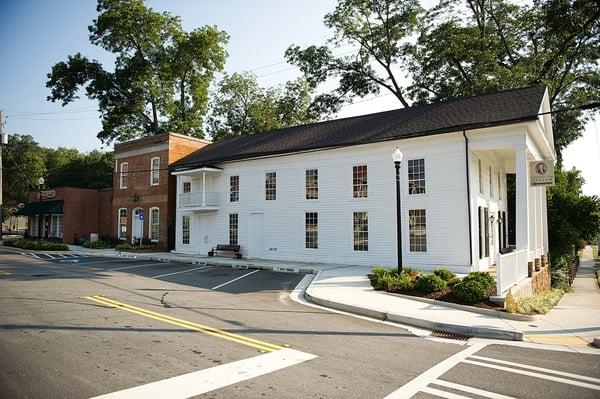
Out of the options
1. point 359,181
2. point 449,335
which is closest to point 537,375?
point 449,335

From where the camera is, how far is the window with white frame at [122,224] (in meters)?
33.3

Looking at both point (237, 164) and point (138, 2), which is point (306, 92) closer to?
point (138, 2)

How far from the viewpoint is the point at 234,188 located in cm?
2614

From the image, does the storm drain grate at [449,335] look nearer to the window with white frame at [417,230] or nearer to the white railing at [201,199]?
the window with white frame at [417,230]

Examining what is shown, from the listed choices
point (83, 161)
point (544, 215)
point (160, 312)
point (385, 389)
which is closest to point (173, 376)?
point (385, 389)

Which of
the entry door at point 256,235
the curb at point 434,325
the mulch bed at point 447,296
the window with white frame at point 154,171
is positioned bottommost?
the curb at point 434,325

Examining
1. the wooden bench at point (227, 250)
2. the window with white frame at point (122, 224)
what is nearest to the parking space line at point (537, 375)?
the wooden bench at point (227, 250)

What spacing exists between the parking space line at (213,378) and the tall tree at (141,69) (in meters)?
41.3

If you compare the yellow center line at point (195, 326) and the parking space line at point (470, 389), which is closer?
the parking space line at point (470, 389)

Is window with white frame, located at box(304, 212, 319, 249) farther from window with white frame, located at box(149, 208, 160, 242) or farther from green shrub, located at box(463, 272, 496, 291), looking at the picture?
window with white frame, located at box(149, 208, 160, 242)

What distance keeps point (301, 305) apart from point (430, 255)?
349 inches

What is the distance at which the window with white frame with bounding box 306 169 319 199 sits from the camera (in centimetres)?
2239

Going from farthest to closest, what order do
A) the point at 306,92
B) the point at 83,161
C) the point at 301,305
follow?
the point at 83,161
the point at 306,92
the point at 301,305

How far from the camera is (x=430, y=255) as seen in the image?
1825 centimetres
